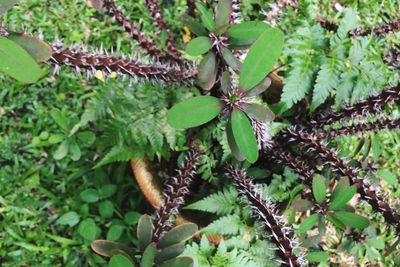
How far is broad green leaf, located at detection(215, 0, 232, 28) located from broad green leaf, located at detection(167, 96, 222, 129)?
0.71ft

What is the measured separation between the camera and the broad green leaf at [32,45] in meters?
0.96

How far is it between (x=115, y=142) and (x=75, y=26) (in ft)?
2.65

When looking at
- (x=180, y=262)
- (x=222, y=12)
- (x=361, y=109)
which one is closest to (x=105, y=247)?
(x=180, y=262)

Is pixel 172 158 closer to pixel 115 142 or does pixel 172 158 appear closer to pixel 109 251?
pixel 115 142

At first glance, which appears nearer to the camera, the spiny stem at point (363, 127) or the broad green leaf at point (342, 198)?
the broad green leaf at point (342, 198)

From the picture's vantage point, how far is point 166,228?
1.42 m

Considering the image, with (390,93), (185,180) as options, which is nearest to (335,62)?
(390,93)

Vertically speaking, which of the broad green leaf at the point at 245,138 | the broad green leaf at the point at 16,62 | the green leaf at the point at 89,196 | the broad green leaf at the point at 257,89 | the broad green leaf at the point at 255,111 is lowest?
the green leaf at the point at 89,196

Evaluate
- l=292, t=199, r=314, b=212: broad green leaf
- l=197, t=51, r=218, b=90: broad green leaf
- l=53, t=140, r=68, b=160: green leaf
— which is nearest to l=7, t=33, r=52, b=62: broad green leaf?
l=197, t=51, r=218, b=90: broad green leaf

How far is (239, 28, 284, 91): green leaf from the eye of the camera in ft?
3.30

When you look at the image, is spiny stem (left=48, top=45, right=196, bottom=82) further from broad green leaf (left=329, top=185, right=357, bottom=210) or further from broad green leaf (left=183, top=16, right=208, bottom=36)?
broad green leaf (left=329, top=185, right=357, bottom=210)

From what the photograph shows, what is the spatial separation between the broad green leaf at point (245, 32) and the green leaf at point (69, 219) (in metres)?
0.99

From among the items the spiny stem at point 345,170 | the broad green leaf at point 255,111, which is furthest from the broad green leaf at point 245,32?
the spiny stem at point 345,170

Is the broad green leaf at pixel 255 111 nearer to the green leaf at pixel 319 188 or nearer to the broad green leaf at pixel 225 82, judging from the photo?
the broad green leaf at pixel 225 82
